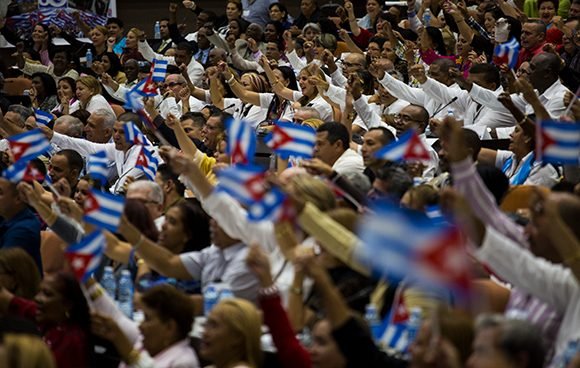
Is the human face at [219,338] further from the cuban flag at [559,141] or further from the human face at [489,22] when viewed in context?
the human face at [489,22]

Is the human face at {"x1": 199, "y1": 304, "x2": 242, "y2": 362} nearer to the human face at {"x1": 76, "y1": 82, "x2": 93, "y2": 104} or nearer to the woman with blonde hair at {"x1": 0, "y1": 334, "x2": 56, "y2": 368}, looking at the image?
the woman with blonde hair at {"x1": 0, "y1": 334, "x2": 56, "y2": 368}

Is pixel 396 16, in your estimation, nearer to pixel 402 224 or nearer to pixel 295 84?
pixel 295 84

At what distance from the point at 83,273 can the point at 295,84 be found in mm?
6493

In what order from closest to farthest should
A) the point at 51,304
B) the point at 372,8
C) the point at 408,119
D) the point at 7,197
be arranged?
the point at 51,304 < the point at 7,197 < the point at 408,119 < the point at 372,8

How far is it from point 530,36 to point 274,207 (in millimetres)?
6427

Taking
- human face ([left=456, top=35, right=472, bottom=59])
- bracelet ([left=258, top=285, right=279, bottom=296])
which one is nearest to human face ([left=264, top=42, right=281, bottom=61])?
human face ([left=456, top=35, right=472, bottom=59])

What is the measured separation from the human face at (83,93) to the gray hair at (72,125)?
1084mm

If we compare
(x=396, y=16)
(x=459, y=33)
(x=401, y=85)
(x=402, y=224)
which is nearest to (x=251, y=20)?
(x=396, y=16)

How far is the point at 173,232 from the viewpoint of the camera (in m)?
5.89

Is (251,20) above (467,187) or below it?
below

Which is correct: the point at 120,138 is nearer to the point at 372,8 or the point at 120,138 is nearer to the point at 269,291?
the point at 269,291

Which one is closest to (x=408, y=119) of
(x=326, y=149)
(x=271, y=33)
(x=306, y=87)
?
(x=326, y=149)

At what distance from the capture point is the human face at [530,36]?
10.6 meters

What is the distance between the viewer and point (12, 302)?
17.5 ft
